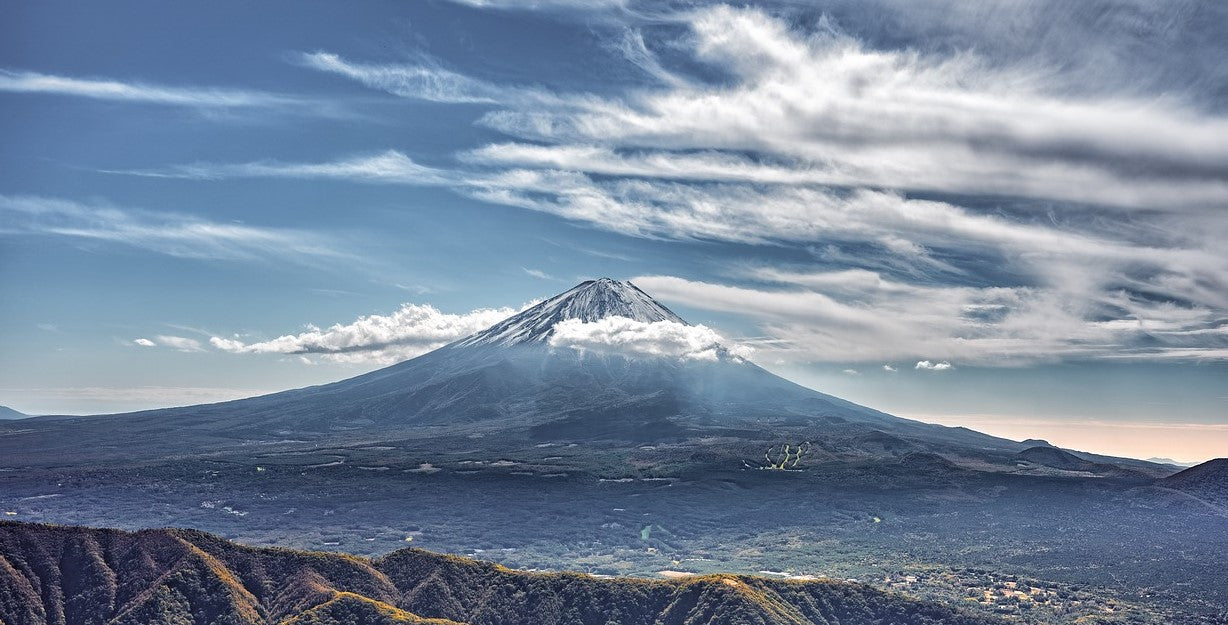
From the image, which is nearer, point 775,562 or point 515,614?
point 515,614

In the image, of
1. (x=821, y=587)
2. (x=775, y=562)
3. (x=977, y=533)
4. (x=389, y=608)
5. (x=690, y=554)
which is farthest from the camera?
(x=977, y=533)

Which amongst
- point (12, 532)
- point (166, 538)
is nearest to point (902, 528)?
point (166, 538)

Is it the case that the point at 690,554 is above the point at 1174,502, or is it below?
below

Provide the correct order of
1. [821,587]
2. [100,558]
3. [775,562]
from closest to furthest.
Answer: [100,558] → [821,587] → [775,562]

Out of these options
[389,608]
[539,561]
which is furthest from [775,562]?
[389,608]

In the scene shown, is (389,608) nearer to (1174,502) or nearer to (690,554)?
(690,554)

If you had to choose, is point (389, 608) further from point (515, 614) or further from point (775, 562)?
point (775, 562)
